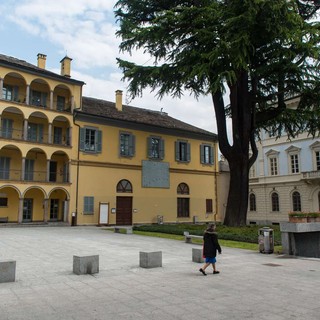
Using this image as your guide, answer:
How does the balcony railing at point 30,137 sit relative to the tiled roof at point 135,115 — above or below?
below

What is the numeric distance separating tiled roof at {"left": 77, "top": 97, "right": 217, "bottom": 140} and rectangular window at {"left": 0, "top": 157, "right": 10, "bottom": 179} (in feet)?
23.8

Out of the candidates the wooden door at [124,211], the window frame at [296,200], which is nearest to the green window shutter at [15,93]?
the wooden door at [124,211]

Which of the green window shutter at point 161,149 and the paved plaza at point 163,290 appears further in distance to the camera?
the green window shutter at point 161,149

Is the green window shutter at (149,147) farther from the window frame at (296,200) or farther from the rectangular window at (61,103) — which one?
the window frame at (296,200)

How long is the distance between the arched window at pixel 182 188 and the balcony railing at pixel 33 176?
11.9 metres

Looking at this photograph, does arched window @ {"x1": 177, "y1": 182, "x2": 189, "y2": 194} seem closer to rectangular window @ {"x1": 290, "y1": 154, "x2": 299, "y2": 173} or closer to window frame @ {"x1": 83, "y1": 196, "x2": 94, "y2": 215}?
window frame @ {"x1": 83, "y1": 196, "x2": 94, "y2": 215}

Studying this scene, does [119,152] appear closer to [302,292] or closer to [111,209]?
[111,209]

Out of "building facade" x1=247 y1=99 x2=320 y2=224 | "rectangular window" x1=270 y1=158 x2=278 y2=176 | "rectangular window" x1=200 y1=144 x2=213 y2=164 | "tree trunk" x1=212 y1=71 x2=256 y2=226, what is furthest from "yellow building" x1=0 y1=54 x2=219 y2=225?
"rectangular window" x1=270 y1=158 x2=278 y2=176

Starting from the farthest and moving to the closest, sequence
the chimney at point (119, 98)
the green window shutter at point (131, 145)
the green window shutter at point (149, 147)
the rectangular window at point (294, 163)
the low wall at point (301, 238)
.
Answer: the rectangular window at point (294, 163) < the chimney at point (119, 98) < the green window shutter at point (149, 147) < the green window shutter at point (131, 145) < the low wall at point (301, 238)

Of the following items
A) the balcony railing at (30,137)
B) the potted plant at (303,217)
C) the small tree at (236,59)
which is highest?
the small tree at (236,59)

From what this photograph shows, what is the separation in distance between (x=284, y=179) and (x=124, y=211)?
819 inches

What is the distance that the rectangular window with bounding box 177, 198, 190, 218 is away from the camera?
36.4m

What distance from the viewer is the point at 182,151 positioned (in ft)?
123

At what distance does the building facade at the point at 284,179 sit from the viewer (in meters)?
39.3
